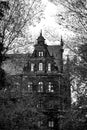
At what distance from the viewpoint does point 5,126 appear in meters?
17.6

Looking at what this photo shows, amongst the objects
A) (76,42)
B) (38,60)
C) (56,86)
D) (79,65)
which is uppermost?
(76,42)

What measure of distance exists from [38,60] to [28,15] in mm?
24801

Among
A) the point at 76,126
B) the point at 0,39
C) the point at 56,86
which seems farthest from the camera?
the point at 56,86

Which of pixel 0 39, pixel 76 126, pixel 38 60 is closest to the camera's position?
pixel 0 39

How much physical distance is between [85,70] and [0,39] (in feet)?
21.1

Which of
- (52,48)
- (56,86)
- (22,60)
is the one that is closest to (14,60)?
(22,60)

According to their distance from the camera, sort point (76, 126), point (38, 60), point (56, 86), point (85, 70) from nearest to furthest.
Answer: point (85, 70) < point (76, 126) < point (56, 86) < point (38, 60)

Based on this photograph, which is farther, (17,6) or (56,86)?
(56,86)

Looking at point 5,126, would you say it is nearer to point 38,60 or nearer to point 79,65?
point 79,65

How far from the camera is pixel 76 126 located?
18562mm

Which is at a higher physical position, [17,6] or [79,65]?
[17,6]

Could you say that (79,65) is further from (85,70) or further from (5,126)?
(5,126)

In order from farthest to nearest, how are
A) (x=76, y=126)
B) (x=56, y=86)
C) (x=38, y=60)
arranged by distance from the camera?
(x=38, y=60) → (x=56, y=86) → (x=76, y=126)

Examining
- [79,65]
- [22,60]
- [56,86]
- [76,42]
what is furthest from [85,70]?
[56,86]
